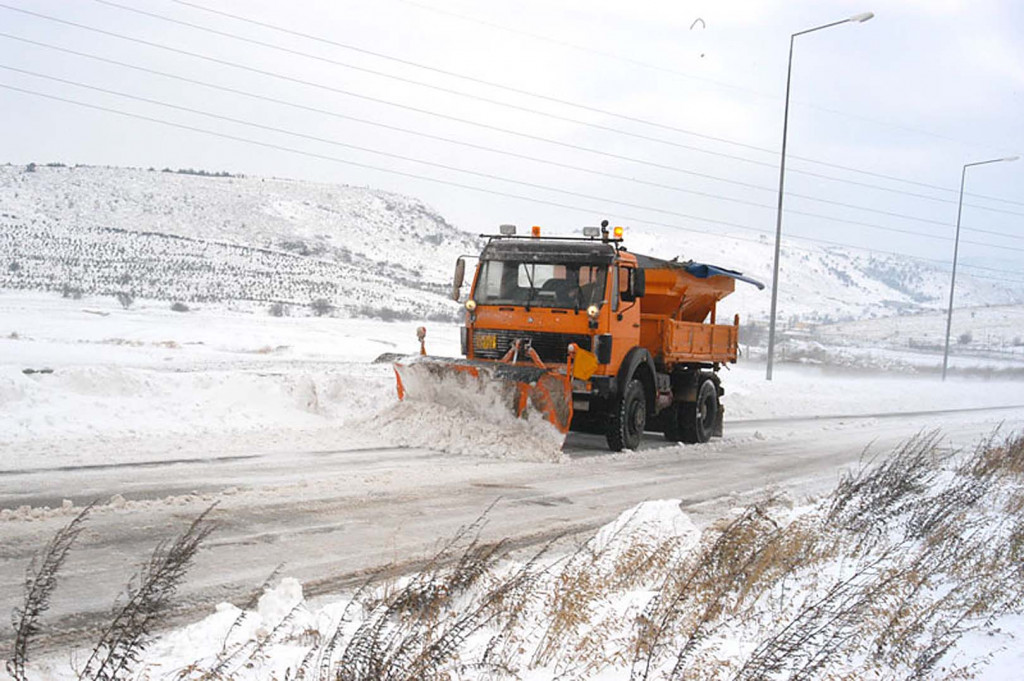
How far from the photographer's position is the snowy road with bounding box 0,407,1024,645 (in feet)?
18.8

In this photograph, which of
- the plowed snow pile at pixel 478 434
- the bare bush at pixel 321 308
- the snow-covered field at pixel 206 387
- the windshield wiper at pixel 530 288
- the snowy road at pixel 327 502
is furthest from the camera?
the bare bush at pixel 321 308

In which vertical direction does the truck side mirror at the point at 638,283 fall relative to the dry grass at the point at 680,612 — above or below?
above

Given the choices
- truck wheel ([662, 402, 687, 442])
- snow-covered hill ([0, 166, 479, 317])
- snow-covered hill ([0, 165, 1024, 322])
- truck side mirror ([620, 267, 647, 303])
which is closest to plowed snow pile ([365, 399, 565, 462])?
truck side mirror ([620, 267, 647, 303])

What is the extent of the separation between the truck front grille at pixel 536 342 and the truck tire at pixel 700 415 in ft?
12.4

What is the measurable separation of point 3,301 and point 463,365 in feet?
94.0

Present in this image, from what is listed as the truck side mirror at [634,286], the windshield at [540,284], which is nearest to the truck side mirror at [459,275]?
the windshield at [540,284]

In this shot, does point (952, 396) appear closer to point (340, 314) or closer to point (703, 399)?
point (703, 399)

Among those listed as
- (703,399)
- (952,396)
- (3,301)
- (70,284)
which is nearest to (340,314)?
(70,284)

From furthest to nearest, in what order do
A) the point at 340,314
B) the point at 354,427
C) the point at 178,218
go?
the point at 178,218 < the point at 340,314 < the point at 354,427

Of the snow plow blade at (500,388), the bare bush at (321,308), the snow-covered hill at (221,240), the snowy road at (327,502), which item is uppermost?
the snow-covered hill at (221,240)

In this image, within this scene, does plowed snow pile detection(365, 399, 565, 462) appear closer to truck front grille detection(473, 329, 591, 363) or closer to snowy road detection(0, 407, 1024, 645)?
snowy road detection(0, 407, 1024, 645)

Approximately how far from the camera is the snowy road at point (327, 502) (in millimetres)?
5738

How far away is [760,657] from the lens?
4.02 meters

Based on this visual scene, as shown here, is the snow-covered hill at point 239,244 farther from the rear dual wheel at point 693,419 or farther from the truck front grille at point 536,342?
the truck front grille at point 536,342
